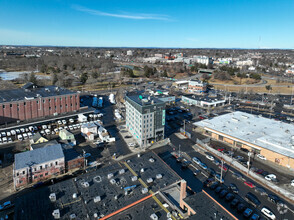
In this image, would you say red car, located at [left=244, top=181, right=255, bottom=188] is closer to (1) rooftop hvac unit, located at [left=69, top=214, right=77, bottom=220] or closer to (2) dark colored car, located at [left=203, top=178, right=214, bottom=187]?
(2) dark colored car, located at [left=203, top=178, right=214, bottom=187]

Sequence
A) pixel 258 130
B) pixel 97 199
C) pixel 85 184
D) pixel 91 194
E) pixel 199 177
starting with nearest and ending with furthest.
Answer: pixel 97 199, pixel 91 194, pixel 85 184, pixel 199 177, pixel 258 130

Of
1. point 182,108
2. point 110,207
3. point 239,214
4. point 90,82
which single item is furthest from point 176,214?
point 90,82

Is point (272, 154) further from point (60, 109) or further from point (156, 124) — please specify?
point (60, 109)

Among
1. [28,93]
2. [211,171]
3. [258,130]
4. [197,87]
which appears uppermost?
[197,87]

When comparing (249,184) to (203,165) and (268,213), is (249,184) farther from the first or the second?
(203,165)

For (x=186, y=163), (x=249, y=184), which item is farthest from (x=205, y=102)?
(x=249, y=184)

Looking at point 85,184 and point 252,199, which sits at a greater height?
point 85,184

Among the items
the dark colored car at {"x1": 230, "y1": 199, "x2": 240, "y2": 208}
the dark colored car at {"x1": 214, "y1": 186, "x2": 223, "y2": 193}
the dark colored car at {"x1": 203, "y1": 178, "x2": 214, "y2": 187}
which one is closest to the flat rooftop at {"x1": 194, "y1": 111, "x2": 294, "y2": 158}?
the dark colored car at {"x1": 203, "y1": 178, "x2": 214, "y2": 187}
